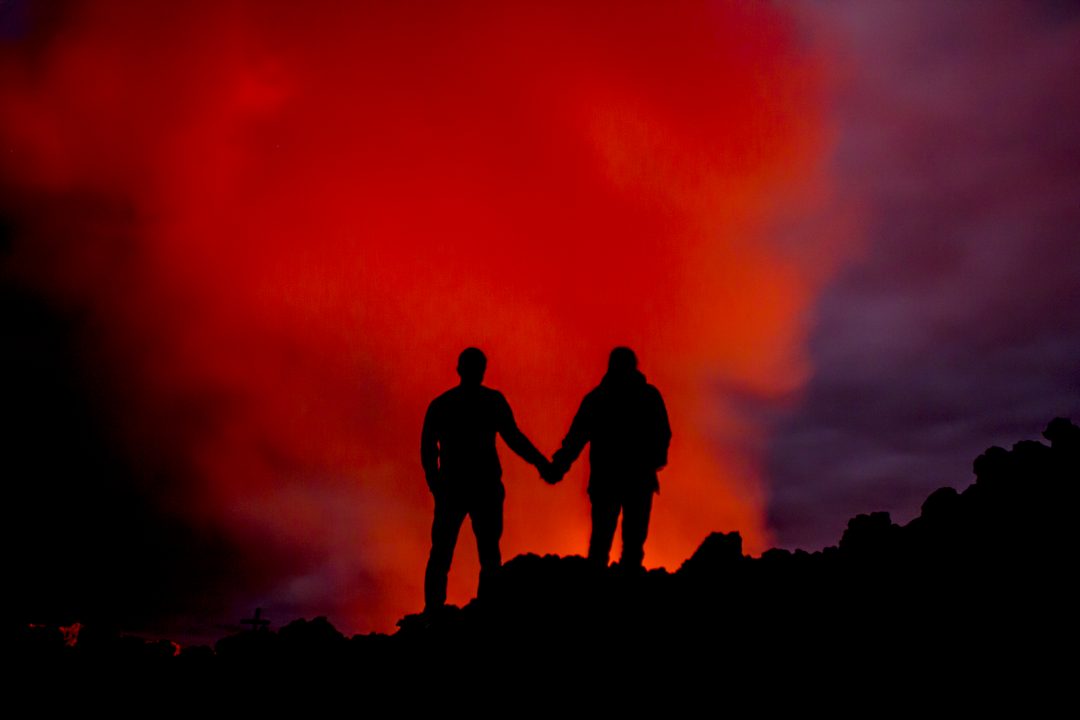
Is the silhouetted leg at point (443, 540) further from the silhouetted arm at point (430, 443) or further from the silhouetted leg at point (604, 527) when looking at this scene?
the silhouetted leg at point (604, 527)

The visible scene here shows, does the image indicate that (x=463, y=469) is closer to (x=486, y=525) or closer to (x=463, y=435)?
(x=463, y=435)

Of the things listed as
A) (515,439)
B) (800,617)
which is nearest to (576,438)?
(515,439)

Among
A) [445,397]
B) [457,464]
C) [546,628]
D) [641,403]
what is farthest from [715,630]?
[445,397]

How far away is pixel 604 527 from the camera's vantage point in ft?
33.4

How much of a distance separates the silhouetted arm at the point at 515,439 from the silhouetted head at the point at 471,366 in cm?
63

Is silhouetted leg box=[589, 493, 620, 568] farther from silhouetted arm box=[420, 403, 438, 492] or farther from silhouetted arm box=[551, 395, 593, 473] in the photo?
silhouetted arm box=[420, 403, 438, 492]

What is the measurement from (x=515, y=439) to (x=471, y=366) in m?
1.53

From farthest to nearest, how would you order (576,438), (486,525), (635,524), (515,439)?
(515,439) → (576,438) → (486,525) → (635,524)

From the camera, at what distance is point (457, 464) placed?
35.0 feet

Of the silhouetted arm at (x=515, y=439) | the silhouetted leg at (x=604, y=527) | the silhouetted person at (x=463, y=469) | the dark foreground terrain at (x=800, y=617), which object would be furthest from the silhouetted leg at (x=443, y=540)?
the silhouetted leg at (x=604, y=527)

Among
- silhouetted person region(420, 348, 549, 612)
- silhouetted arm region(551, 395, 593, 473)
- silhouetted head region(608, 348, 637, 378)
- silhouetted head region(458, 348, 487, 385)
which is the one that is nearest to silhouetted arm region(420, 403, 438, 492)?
silhouetted person region(420, 348, 549, 612)

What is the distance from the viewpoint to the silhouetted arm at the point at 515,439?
1109cm

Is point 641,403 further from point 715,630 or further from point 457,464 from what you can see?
point 715,630

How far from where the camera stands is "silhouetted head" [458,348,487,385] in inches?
419
